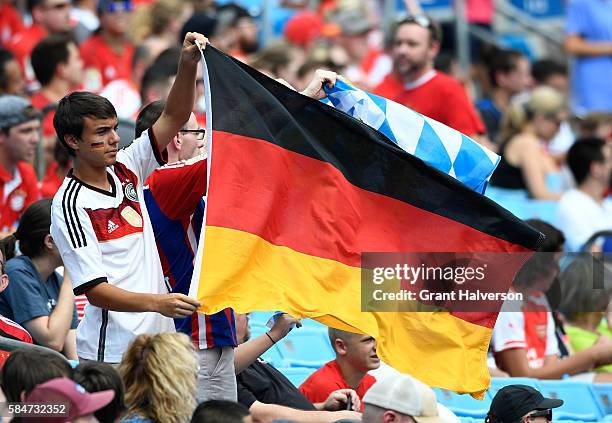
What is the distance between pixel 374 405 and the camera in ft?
17.1

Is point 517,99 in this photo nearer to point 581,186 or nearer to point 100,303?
point 581,186

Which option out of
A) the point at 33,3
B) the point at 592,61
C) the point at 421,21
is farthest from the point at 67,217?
the point at 592,61

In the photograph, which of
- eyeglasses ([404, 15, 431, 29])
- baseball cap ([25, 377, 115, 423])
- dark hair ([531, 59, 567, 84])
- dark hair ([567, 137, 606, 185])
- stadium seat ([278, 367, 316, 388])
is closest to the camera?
baseball cap ([25, 377, 115, 423])

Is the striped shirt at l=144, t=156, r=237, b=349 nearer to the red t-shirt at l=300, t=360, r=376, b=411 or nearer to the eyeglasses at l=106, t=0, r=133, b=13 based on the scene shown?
the red t-shirt at l=300, t=360, r=376, b=411

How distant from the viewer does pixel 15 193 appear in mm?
8188

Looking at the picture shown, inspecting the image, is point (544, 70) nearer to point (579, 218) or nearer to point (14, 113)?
point (579, 218)

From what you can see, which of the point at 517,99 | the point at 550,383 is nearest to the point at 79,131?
the point at 550,383

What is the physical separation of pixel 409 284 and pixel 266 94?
3.54 ft

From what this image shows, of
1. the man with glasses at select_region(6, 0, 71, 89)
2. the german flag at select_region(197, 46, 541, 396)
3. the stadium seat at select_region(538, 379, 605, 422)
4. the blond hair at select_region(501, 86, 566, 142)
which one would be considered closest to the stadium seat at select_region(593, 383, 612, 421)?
the stadium seat at select_region(538, 379, 605, 422)

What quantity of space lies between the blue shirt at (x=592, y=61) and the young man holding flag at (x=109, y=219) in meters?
9.33

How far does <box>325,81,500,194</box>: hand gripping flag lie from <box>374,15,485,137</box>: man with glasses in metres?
3.49

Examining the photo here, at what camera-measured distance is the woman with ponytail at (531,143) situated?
12.5m

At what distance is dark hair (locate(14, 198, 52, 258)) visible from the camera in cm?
669

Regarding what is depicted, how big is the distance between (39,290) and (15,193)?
167 cm
